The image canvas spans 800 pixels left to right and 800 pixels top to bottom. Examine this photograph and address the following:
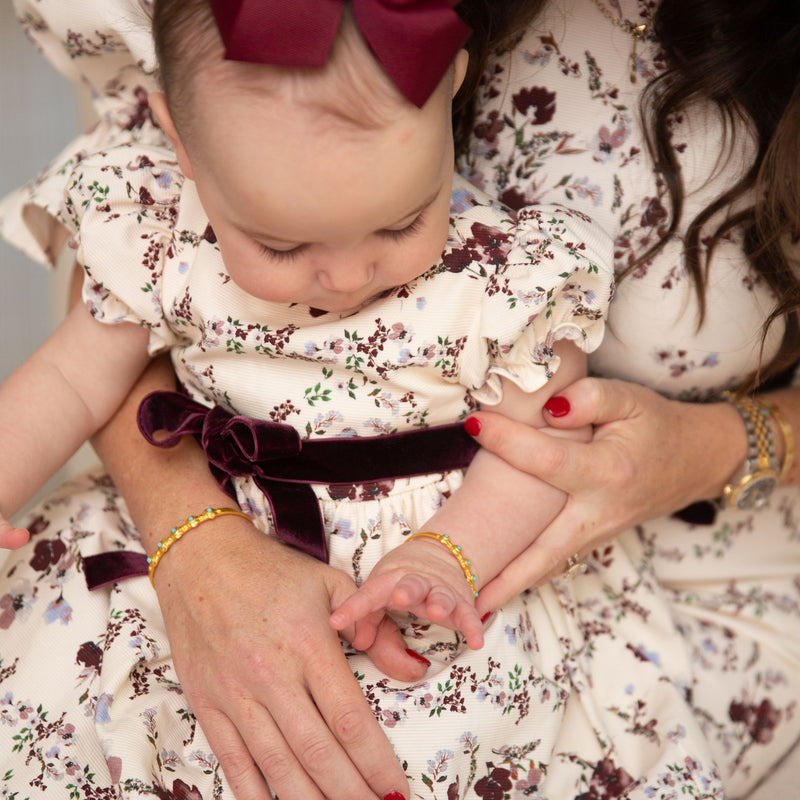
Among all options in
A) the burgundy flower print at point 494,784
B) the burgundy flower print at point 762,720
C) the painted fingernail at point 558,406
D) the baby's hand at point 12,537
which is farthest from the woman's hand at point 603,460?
the baby's hand at point 12,537

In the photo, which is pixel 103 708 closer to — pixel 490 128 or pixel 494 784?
pixel 494 784

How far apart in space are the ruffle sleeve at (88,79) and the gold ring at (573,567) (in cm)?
82

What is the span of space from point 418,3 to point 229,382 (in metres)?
0.52

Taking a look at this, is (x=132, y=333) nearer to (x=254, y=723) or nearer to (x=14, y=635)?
(x=14, y=635)

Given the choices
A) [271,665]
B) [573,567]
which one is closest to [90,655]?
[271,665]

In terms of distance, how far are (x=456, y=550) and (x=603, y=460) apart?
9.3 inches

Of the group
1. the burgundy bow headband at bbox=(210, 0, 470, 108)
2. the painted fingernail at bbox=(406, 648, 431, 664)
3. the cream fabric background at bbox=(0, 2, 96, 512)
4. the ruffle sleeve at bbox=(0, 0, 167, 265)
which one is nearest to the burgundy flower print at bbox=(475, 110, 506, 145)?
the burgundy bow headband at bbox=(210, 0, 470, 108)

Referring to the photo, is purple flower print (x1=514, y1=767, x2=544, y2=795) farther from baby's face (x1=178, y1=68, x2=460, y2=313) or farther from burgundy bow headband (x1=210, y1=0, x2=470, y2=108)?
burgundy bow headband (x1=210, y1=0, x2=470, y2=108)

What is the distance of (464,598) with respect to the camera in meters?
1.00

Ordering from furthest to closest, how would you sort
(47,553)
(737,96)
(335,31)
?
(47,553)
(737,96)
(335,31)

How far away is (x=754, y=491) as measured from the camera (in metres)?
1.29

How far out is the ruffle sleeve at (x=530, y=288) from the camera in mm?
1040

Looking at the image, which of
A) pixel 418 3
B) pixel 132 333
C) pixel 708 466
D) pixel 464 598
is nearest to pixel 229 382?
pixel 132 333

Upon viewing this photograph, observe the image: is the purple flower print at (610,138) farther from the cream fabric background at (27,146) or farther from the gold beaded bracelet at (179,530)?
the cream fabric background at (27,146)
